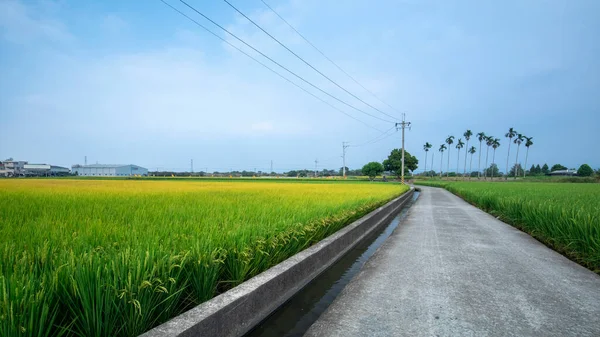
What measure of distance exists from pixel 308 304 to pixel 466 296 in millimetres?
1727

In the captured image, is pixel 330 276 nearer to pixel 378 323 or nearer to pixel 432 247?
pixel 378 323

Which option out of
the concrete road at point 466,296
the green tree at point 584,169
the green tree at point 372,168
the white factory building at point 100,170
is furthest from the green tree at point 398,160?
the concrete road at point 466,296

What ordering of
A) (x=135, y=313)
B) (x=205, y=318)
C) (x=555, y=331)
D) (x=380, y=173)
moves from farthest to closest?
(x=380, y=173)
(x=555, y=331)
(x=205, y=318)
(x=135, y=313)

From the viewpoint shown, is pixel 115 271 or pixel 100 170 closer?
pixel 115 271

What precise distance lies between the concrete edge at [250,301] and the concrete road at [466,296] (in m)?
0.54

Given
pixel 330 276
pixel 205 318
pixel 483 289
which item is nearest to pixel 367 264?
pixel 330 276

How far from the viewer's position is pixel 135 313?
6.40ft

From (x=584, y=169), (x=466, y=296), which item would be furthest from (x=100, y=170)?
(x=584, y=169)

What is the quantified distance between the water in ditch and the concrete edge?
7cm

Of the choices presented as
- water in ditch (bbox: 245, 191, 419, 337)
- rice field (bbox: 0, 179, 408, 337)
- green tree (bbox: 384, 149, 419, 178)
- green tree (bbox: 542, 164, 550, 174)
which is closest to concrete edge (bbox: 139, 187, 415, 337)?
water in ditch (bbox: 245, 191, 419, 337)

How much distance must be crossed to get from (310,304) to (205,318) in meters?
1.62

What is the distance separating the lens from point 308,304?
3.43 m

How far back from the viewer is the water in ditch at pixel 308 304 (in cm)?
280

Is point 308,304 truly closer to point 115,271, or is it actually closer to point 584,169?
point 115,271
